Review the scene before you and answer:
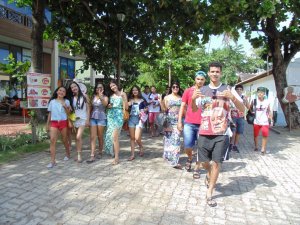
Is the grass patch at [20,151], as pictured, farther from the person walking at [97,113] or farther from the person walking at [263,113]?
the person walking at [263,113]

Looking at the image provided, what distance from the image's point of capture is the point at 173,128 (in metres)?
6.55

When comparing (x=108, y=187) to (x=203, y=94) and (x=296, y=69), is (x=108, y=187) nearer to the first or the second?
(x=203, y=94)

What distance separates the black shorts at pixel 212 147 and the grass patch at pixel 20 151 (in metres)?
4.22

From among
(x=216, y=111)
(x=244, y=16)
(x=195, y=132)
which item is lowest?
(x=195, y=132)

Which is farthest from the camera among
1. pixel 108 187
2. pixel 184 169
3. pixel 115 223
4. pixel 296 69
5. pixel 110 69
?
pixel 296 69

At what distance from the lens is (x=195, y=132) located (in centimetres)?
594

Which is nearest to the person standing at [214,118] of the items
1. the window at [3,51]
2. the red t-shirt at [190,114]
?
the red t-shirt at [190,114]

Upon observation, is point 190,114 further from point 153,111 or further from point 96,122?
point 153,111

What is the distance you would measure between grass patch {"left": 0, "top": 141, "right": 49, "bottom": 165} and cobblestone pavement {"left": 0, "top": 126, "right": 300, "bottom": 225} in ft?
0.85

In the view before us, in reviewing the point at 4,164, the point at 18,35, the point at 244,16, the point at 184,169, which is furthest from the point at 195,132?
the point at 18,35

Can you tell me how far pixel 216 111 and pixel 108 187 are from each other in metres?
2.09

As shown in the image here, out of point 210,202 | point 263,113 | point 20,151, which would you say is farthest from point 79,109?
point 263,113

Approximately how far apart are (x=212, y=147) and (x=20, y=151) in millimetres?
4909

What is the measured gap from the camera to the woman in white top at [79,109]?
6820mm
